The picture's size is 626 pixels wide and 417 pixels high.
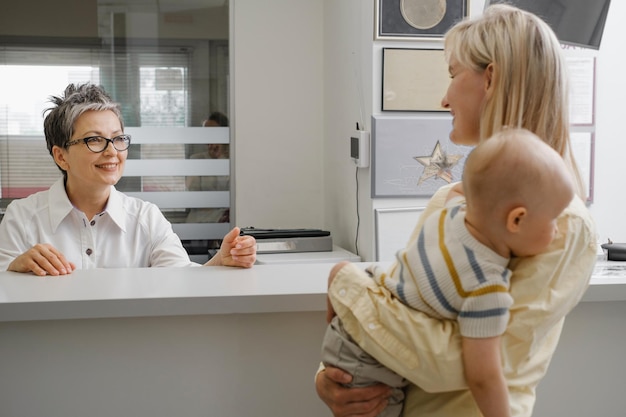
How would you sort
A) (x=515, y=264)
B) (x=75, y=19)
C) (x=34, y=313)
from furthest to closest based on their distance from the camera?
(x=75, y=19) < (x=34, y=313) < (x=515, y=264)

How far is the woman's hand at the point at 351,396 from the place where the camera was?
1314 mm

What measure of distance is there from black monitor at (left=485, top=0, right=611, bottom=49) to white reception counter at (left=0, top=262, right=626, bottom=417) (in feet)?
5.61

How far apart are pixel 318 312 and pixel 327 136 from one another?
9.41 feet

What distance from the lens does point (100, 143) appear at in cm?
250

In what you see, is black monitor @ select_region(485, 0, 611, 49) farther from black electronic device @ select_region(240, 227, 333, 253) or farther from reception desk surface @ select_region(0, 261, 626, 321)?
reception desk surface @ select_region(0, 261, 626, 321)

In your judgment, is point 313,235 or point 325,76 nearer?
point 313,235

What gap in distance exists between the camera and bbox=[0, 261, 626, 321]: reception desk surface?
5.19 feet

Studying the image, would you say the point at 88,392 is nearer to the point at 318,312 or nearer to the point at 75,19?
the point at 318,312

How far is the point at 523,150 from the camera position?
1103 mm

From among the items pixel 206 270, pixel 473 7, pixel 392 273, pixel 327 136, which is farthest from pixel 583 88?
pixel 392 273

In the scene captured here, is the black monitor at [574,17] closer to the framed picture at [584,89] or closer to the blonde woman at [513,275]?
the framed picture at [584,89]

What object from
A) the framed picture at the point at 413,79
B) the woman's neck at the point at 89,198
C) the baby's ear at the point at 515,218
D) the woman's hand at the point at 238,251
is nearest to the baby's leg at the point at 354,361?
the baby's ear at the point at 515,218

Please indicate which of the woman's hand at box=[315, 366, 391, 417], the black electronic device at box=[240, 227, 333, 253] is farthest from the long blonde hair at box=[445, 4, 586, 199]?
the black electronic device at box=[240, 227, 333, 253]

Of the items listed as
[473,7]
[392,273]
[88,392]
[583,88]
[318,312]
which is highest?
[473,7]
